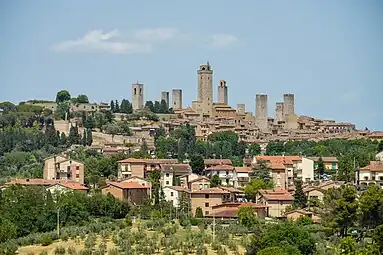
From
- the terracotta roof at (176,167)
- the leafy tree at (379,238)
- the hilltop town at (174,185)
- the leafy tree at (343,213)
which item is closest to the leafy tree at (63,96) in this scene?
the hilltop town at (174,185)

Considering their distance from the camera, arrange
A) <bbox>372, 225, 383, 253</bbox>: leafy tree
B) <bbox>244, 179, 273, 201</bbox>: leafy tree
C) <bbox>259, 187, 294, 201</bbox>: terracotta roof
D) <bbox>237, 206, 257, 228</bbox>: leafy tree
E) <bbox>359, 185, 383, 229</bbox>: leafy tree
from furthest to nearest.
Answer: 1. <bbox>244, 179, 273, 201</bbox>: leafy tree
2. <bbox>259, 187, 294, 201</bbox>: terracotta roof
3. <bbox>237, 206, 257, 228</bbox>: leafy tree
4. <bbox>359, 185, 383, 229</bbox>: leafy tree
5. <bbox>372, 225, 383, 253</bbox>: leafy tree

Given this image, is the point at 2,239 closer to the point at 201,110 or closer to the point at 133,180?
the point at 133,180

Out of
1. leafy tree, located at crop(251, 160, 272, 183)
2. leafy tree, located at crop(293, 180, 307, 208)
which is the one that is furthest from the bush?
Answer: leafy tree, located at crop(251, 160, 272, 183)

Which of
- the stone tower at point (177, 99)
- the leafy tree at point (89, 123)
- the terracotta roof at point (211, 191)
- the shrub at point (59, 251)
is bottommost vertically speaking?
the shrub at point (59, 251)

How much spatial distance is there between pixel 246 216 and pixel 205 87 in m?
51.8

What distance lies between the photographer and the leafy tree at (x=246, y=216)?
32.7 metres

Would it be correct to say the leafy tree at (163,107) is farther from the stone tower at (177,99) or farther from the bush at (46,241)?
the bush at (46,241)

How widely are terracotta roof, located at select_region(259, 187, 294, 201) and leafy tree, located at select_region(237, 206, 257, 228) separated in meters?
2.99

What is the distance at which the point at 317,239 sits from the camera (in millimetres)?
29188

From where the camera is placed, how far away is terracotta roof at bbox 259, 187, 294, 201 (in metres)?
37.8

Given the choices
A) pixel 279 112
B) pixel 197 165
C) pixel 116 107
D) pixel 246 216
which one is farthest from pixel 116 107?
pixel 246 216

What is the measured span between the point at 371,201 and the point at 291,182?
55.1ft

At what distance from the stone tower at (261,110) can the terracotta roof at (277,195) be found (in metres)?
45.6

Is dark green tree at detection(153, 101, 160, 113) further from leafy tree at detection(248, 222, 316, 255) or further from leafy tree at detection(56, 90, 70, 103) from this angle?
leafy tree at detection(248, 222, 316, 255)
